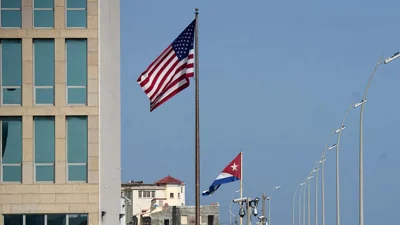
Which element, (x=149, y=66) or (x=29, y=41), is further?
(x=29, y=41)

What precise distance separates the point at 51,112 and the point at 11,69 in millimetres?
2303

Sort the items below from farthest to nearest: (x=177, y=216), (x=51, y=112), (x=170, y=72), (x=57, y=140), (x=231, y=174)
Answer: (x=177, y=216), (x=231, y=174), (x=51, y=112), (x=57, y=140), (x=170, y=72)

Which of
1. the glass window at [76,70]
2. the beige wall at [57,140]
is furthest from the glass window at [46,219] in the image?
the glass window at [76,70]

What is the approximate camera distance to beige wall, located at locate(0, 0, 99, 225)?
4631 centimetres

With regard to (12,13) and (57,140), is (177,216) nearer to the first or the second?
(57,140)

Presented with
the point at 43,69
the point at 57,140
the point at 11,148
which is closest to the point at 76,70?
the point at 43,69

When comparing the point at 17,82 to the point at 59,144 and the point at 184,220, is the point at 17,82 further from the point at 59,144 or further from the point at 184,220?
the point at 184,220

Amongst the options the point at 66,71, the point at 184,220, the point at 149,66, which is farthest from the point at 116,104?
the point at 184,220

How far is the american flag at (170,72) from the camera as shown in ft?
124

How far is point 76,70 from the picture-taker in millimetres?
46969

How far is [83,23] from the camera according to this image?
47.0 metres

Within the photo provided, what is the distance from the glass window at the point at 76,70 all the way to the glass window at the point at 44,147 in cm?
123

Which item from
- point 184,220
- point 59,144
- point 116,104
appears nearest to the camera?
point 59,144

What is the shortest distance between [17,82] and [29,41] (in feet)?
5.40
